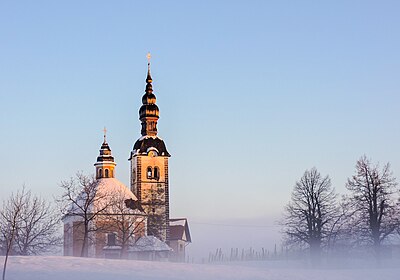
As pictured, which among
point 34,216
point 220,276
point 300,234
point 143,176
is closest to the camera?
point 220,276

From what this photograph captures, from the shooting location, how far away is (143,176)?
261 ft

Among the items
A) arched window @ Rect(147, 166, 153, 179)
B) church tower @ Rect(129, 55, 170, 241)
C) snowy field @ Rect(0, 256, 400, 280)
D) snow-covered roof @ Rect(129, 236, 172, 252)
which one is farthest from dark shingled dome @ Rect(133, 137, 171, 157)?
snowy field @ Rect(0, 256, 400, 280)

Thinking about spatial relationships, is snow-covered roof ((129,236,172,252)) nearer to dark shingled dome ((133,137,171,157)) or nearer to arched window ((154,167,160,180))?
arched window ((154,167,160,180))

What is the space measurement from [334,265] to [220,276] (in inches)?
1080

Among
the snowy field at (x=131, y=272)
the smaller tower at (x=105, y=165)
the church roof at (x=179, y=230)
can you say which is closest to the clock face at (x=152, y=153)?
the smaller tower at (x=105, y=165)

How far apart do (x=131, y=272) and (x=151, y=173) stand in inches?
1754

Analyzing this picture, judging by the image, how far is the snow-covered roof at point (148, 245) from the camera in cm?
6819

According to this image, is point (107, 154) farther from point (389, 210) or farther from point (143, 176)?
point (389, 210)

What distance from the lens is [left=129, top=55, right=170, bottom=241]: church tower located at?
77.5 meters

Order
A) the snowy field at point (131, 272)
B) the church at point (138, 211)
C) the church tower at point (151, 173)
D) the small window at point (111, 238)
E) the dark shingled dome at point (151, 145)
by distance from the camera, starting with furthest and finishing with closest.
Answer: the dark shingled dome at point (151, 145)
the church tower at point (151, 173)
the small window at point (111, 238)
the church at point (138, 211)
the snowy field at point (131, 272)

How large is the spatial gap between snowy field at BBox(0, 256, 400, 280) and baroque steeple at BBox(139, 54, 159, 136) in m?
42.2

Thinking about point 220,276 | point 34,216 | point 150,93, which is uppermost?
point 150,93

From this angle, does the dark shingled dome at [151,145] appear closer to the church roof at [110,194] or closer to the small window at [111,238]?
the church roof at [110,194]

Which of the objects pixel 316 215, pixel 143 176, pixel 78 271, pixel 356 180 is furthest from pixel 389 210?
pixel 143 176
